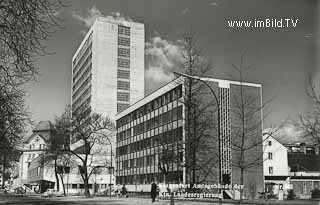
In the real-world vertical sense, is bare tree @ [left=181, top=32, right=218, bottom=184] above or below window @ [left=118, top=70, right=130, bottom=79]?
below

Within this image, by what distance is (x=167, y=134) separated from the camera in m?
41.9

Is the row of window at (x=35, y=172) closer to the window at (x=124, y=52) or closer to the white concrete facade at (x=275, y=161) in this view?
the window at (x=124, y=52)

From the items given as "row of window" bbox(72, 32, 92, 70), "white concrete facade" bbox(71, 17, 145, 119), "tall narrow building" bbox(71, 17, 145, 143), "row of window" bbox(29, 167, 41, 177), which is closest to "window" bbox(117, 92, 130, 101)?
"tall narrow building" bbox(71, 17, 145, 143)

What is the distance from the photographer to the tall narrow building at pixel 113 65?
9806cm

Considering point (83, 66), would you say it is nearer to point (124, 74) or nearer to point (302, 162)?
point (124, 74)

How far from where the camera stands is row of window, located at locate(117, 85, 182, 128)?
179 feet

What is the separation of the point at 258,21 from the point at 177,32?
642 inches

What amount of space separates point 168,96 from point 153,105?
20.6ft

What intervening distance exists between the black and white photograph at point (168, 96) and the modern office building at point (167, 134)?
19 cm

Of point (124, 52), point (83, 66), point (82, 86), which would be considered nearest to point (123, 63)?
point (124, 52)

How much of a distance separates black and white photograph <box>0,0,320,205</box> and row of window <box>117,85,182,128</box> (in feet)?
0.87

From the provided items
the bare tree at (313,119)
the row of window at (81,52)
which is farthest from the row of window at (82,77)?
the bare tree at (313,119)

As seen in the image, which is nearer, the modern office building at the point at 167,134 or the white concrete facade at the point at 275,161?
the modern office building at the point at 167,134

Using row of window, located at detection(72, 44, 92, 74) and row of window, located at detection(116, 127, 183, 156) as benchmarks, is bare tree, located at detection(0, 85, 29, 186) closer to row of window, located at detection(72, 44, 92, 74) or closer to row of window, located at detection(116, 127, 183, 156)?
row of window, located at detection(116, 127, 183, 156)
